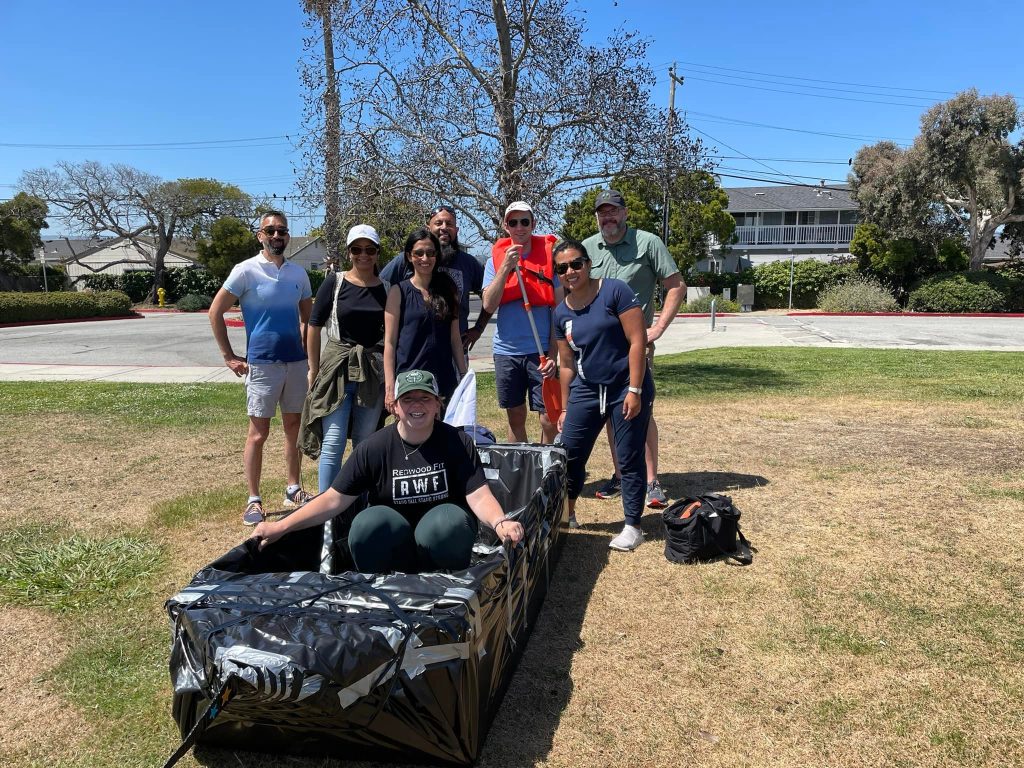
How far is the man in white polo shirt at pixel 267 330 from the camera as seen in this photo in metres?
4.59

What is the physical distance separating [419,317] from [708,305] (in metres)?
26.2

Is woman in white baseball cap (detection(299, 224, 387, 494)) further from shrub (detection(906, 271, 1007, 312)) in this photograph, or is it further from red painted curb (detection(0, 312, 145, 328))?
shrub (detection(906, 271, 1007, 312))

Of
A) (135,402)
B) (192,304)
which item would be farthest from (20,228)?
Result: (135,402)

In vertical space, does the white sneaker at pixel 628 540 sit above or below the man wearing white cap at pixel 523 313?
below

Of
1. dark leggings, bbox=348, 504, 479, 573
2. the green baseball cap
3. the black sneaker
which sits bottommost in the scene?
the black sneaker

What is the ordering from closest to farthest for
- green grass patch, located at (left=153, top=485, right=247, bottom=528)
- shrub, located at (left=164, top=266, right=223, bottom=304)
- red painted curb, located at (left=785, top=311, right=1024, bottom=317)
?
green grass patch, located at (left=153, top=485, right=247, bottom=528)
red painted curb, located at (left=785, top=311, right=1024, bottom=317)
shrub, located at (left=164, top=266, right=223, bottom=304)

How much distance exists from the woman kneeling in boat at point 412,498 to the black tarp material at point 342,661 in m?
0.42

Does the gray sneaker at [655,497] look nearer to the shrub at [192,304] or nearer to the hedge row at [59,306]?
the hedge row at [59,306]

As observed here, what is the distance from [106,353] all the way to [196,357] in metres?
2.24

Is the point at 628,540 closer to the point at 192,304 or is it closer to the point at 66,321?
the point at 66,321

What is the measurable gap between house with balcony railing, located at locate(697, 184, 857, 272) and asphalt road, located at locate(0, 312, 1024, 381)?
778 inches

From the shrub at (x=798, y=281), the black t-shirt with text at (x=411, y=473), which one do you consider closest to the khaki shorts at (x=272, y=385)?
the black t-shirt with text at (x=411, y=473)

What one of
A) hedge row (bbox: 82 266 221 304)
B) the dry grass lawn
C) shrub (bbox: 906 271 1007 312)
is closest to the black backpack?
the dry grass lawn

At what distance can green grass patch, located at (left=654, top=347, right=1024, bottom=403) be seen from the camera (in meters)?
9.55
